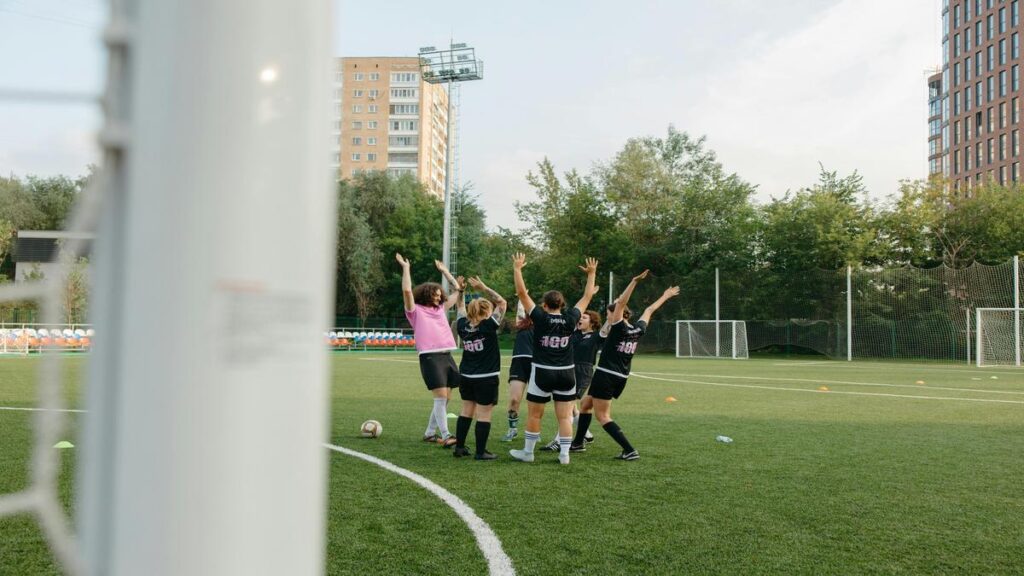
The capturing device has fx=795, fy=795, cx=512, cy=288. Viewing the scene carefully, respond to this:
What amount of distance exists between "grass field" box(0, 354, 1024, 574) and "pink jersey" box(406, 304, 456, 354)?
1.05 m

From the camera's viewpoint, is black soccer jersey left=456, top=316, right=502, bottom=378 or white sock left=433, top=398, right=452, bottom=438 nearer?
black soccer jersey left=456, top=316, right=502, bottom=378

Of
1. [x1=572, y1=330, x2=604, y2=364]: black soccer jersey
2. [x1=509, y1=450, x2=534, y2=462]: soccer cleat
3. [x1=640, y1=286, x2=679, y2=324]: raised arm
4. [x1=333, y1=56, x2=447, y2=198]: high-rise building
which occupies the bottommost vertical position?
[x1=509, y1=450, x2=534, y2=462]: soccer cleat

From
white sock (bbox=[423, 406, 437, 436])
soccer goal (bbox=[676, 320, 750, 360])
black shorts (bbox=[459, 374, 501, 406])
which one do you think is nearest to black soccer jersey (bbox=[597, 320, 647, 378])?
black shorts (bbox=[459, 374, 501, 406])

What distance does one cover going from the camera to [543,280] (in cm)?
4891

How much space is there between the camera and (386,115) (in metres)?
91.8

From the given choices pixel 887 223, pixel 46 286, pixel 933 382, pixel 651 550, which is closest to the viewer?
pixel 46 286

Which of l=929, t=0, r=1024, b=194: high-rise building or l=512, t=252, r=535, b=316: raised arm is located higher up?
l=929, t=0, r=1024, b=194: high-rise building

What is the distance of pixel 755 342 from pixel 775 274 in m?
3.52

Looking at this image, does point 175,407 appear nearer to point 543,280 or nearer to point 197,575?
point 197,575

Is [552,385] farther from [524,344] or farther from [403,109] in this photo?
[403,109]

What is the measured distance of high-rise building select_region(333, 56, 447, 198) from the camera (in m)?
91.4

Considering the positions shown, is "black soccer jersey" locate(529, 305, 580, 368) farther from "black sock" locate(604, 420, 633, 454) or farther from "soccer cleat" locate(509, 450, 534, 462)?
"soccer cleat" locate(509, 450, 534, 462)

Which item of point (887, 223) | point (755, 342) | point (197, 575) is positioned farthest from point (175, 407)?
point (887, 223)

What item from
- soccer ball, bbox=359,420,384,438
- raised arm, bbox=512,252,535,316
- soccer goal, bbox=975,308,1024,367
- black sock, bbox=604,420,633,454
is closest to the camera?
raised arm, bbox=512,252,535,316
